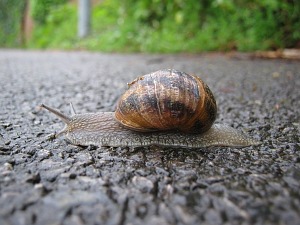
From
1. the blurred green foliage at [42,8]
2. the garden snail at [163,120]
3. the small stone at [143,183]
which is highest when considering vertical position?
the blurred green foliage at [42,8]

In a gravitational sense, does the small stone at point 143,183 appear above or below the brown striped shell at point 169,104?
below

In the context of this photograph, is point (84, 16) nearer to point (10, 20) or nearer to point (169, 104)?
point (169, 104)

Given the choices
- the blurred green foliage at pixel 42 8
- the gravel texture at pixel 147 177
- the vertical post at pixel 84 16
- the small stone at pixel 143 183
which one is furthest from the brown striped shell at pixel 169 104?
the blurred green foliage at pixel 42 8

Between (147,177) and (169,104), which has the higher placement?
(169,104)

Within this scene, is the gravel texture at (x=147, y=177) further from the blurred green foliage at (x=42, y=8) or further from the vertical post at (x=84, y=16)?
the blurred green foliage at (x=42, y=8)

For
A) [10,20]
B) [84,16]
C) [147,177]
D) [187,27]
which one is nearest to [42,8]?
[10,20]

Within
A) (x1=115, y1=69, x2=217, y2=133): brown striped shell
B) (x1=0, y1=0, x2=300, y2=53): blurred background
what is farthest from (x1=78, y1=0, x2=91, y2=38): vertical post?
(x1=115, y1=69, x2=217, y2=133): brown striped shell

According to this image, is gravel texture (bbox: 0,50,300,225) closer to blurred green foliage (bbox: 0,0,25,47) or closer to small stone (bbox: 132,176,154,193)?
small stone (bbox: 132,176,154,193)

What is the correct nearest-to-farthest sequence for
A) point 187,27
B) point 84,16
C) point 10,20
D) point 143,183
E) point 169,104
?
point 143,183, point 169,104, point 187,27, point 84,16, point 10,20
